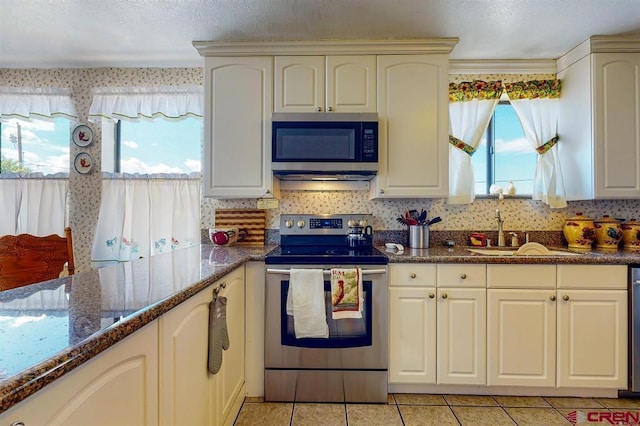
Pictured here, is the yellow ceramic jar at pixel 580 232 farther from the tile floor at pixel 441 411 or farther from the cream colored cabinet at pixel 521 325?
the tile floor at pixel 441 411

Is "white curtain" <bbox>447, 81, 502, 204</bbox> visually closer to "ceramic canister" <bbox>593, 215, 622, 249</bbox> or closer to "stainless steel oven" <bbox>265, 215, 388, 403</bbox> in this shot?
"ceramic canister" <bbox>593, 215, 622, 249</bbox>

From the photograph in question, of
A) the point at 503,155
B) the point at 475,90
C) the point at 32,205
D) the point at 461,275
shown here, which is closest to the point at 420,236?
the point at 461,275

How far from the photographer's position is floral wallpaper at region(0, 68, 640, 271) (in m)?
2.52

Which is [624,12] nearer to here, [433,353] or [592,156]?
[592,156]

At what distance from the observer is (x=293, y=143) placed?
2.15 meters

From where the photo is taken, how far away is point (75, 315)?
761 mm

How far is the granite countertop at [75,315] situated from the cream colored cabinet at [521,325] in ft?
5.40

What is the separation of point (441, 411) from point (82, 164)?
127 inches

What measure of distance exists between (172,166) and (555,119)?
10.3 feet

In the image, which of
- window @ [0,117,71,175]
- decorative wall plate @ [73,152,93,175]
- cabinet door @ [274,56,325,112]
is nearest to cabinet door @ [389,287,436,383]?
cabinet door @ [274,56,325,112]

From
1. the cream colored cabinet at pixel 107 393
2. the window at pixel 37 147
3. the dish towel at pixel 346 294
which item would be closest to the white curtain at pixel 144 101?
the window at pixel 37 147

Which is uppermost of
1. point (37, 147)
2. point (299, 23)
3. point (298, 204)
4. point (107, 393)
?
point (299, 23)

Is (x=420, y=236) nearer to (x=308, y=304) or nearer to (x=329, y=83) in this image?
(x=308, y=304)

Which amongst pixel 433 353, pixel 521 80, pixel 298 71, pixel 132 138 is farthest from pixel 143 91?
pixel 521 80
